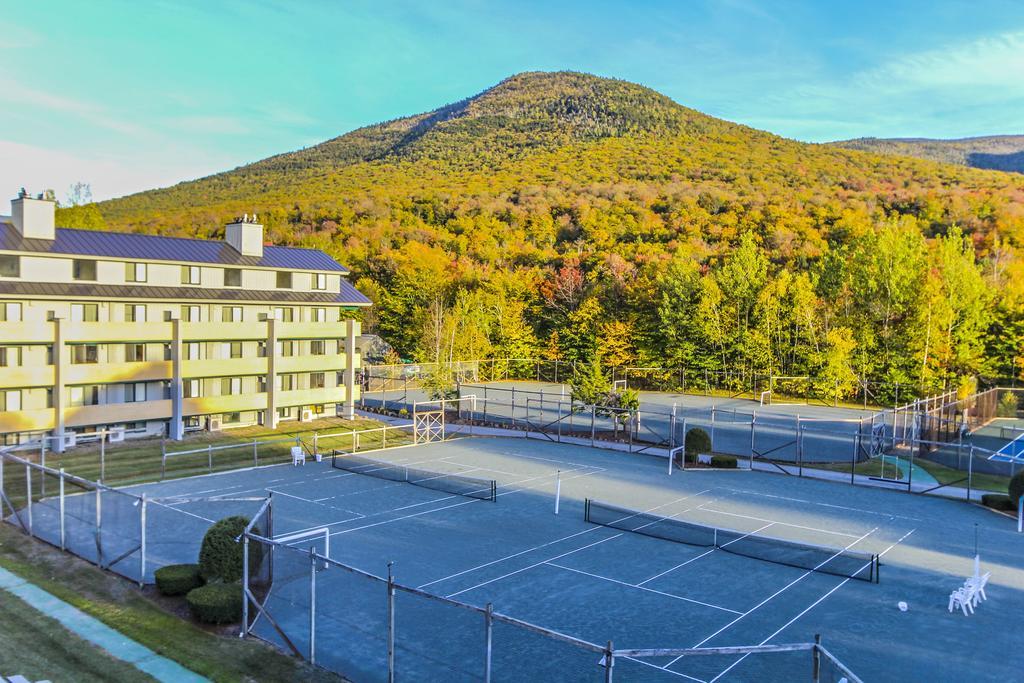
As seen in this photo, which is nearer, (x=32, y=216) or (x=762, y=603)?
(x=762, y=603)

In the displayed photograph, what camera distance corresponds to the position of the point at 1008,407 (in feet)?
181

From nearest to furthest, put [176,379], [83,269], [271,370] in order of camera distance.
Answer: [83,269]
[176,379]
[271,370]

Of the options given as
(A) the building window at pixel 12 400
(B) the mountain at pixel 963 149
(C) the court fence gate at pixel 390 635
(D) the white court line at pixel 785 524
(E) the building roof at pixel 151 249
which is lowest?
(D) the white court line at pixel 785 524

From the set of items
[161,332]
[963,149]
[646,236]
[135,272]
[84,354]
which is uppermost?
[963,149]

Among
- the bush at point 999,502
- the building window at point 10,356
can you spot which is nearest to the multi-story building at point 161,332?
the building window at point 10,356

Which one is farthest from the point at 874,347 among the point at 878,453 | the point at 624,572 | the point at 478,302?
the point at 624,572

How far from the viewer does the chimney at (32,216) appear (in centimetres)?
3997

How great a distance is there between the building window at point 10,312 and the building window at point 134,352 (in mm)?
5564

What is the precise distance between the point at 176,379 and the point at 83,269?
305 inches

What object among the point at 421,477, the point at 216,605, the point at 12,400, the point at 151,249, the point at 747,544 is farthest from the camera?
the point at 151,249

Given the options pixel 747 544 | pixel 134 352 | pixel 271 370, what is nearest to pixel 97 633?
pixel 747 544

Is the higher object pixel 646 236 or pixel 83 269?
pixel 646 236

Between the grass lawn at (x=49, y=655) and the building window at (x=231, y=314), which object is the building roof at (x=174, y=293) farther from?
the grass lawn at (x=49, y=655)

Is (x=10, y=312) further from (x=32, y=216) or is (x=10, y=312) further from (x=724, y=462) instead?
(x=724, y=462)
